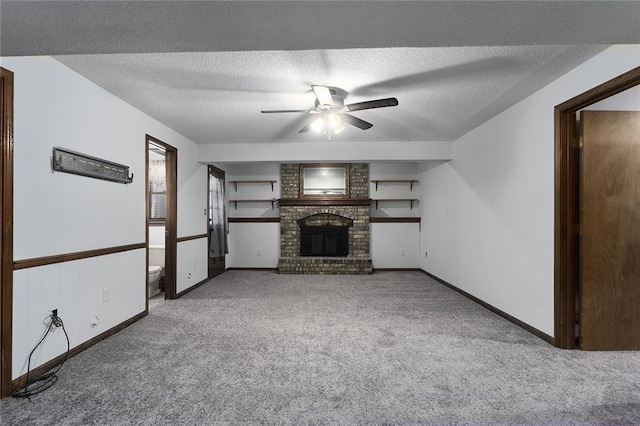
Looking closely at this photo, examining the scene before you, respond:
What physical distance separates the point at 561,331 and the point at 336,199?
4.42 m

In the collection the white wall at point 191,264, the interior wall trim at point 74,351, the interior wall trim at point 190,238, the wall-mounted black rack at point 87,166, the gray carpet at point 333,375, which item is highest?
the wall-mounted black rack at point 87,166

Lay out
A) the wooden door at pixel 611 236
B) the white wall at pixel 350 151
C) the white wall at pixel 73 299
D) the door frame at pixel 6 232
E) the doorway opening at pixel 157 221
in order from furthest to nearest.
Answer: the white wall at pixel 350 151 → the doorway opening at pixel 157 221 → the wooden door at pixel 611 236 → the white wall at pixel 73 299 → the door frame at pixel 6 232

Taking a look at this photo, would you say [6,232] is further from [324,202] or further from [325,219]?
[325,219]

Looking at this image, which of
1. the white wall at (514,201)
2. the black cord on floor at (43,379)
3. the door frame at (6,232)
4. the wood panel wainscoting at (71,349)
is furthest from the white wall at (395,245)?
the door frame at (6,232)

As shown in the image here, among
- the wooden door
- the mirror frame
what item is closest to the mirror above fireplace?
the mirror frame

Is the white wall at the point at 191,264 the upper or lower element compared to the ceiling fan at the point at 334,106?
lower

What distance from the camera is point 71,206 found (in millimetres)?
2480

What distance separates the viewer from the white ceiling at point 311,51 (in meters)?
1.31

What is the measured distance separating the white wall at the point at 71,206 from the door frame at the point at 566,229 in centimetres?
393

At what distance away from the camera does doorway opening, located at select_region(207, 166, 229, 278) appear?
5660 millimetres

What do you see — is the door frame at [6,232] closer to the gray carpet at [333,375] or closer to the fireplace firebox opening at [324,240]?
the gray carpet at [333,375]

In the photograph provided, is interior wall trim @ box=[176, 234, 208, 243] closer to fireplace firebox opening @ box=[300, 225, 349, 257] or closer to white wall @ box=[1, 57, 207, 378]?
white wall @ box=[1, 57, 207, 378]

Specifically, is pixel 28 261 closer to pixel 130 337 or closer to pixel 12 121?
pixel 12 121

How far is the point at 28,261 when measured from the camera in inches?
82.5
